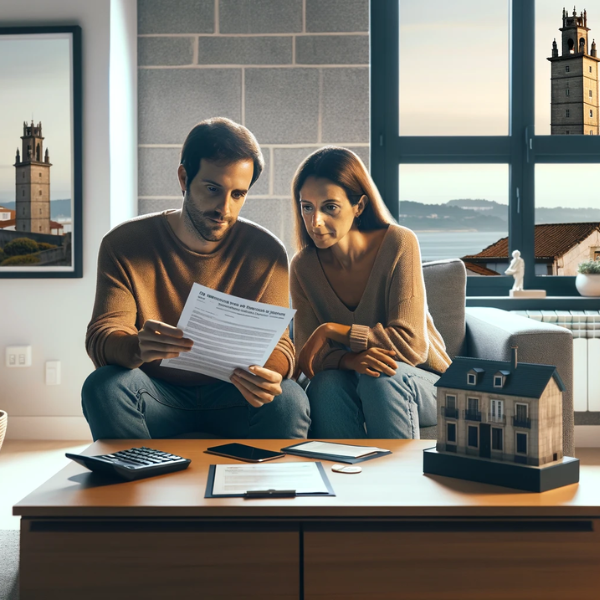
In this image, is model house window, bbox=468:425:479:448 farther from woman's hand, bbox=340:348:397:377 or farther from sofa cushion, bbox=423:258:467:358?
sofa cushion, bbox=423:258:467:358

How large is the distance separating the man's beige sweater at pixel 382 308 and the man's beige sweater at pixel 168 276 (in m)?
0.10

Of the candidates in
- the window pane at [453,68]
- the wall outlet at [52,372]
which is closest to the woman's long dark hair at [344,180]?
the window pane at [453,68]

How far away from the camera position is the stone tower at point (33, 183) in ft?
9.45

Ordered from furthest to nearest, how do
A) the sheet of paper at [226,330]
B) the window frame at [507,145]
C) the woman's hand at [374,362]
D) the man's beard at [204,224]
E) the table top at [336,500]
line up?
1. the window frame at [507,145]
2. the man's beard at [204,224]
3. the woman's hand at [374,362]
4. the sheet of paper at [226,330]
5. the table top at [336,500]

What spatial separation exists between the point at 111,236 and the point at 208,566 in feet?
3.33

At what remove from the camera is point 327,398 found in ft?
5.63

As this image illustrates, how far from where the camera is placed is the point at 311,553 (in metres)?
0.99

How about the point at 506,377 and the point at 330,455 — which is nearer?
the point at 506,377

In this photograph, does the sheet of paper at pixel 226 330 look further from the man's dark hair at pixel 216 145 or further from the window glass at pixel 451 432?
the man's dark hair at pixel 216 145

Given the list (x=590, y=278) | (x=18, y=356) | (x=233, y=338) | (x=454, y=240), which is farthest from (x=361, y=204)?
(x=18, y=356)

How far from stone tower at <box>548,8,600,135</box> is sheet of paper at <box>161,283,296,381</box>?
7.28 ft

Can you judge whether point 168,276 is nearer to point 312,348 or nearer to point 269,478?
point 312,348

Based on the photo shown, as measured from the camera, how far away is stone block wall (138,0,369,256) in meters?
2.92

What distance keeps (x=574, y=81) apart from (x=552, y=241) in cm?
72
